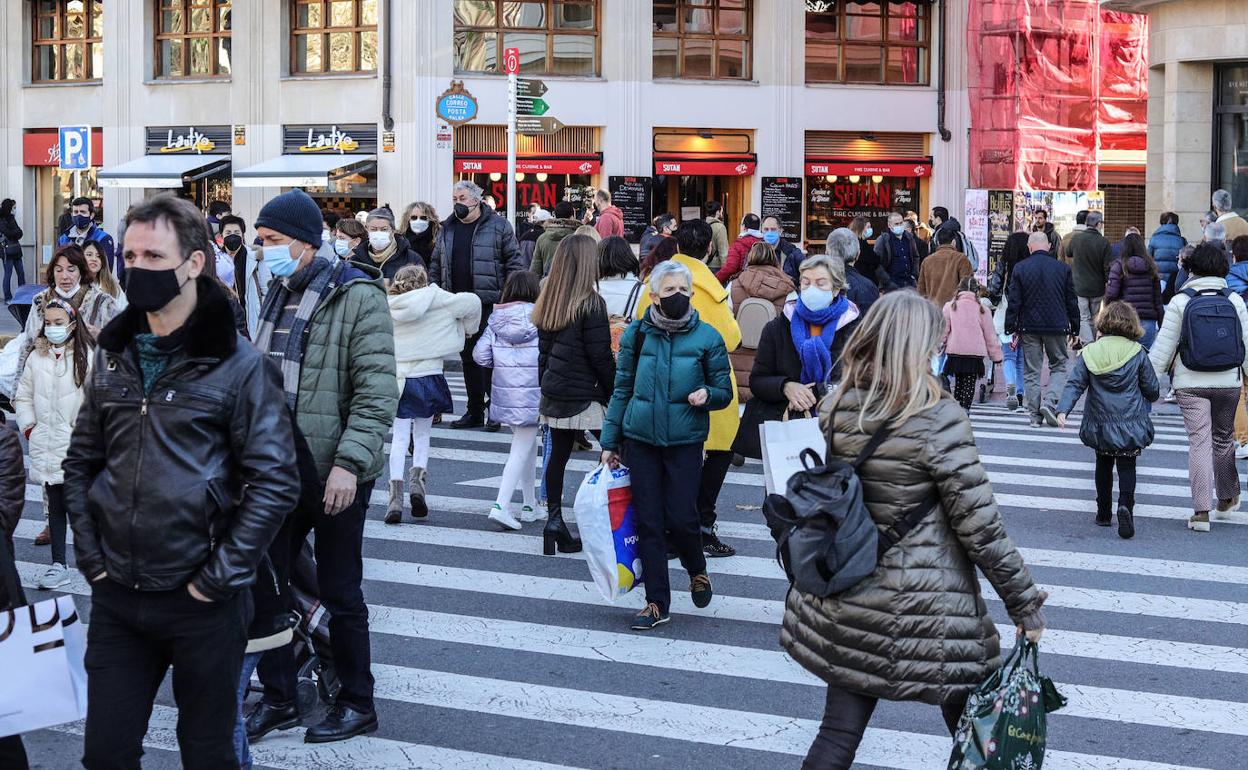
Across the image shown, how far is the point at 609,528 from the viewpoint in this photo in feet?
25.6

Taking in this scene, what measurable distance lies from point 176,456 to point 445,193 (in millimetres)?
25954

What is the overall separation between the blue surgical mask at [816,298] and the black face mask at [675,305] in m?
0.98

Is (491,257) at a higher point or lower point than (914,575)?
higher

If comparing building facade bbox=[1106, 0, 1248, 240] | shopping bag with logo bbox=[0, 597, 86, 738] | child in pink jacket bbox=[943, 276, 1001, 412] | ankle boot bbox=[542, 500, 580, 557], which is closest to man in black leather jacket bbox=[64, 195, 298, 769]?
shopping bag with logo bbox=[0, 597, 86, 738]

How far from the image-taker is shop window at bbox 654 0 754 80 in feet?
102

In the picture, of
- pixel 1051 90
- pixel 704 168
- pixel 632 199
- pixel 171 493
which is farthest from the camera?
pixel 1051 90

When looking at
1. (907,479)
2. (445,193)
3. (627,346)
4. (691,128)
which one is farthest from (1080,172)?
(907,479)

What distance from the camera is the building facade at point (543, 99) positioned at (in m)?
30.1

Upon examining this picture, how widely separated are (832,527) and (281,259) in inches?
95.4

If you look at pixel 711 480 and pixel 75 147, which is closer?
pixel 711 480

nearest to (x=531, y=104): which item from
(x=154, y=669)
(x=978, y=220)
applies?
(x=978, y=220)

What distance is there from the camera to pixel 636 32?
30484 mm

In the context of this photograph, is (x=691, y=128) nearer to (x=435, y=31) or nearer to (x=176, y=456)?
(x=435, y=31)

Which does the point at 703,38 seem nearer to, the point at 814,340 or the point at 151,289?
the point at 814,340
